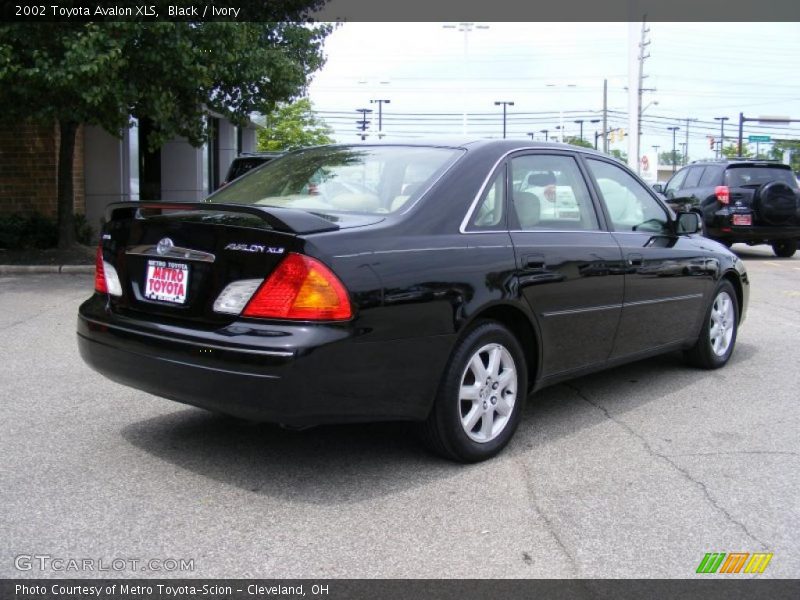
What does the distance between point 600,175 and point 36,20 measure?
8.21 metres

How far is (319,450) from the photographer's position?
13.7 feet

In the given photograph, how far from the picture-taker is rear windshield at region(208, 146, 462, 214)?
13.5ft

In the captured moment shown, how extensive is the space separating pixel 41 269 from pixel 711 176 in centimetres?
1168

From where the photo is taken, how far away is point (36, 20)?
10.2 metres

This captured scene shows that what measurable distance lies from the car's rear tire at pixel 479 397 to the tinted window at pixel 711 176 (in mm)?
→ 12038

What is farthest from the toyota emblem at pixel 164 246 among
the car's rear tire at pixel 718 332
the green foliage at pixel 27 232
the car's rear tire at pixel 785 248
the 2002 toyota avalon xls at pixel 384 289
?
the car's rear tire at pixel 785 248

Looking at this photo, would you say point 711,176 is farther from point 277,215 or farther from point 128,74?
point 277,215

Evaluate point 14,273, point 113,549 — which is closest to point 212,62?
point 14,273

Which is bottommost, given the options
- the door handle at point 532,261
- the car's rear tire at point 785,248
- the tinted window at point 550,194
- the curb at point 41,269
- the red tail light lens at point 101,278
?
the curb at point 41,269

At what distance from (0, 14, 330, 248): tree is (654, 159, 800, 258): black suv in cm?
765

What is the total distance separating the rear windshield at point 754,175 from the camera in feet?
48.1

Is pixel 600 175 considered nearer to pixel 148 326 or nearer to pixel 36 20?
pixel 148 326

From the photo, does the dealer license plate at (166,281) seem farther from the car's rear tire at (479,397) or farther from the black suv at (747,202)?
the black suv at (747,202)

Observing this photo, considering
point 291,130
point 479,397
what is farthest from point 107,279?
point 291,130
